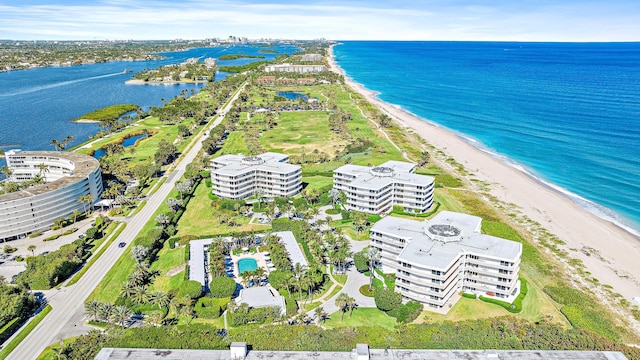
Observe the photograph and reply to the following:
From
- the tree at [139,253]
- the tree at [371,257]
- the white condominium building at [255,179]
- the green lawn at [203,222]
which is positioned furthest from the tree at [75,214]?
the tree at [371,257]

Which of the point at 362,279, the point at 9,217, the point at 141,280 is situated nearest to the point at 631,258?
the point at 362,279

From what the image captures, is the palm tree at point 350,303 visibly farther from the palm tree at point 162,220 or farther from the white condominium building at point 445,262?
the palm tree at point 162,220

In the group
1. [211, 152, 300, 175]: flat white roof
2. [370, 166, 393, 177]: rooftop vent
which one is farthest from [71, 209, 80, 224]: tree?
[370, 166, 393, 177]: rooftop vent

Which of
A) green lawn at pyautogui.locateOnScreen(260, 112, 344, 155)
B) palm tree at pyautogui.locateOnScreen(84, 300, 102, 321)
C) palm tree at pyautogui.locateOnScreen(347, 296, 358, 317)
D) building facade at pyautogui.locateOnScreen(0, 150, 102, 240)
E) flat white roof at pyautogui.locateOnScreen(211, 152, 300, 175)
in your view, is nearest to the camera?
palm tree at pyautogui.locateOnScreen(84, 300, 102, 321)

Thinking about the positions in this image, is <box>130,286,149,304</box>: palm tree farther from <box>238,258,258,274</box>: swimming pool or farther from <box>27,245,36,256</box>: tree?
<box>27,245,36,256</box>: tree

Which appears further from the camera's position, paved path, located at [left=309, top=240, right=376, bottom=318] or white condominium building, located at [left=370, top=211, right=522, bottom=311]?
paved path, located at [left=309, top=240, right=376, bottom=318]
